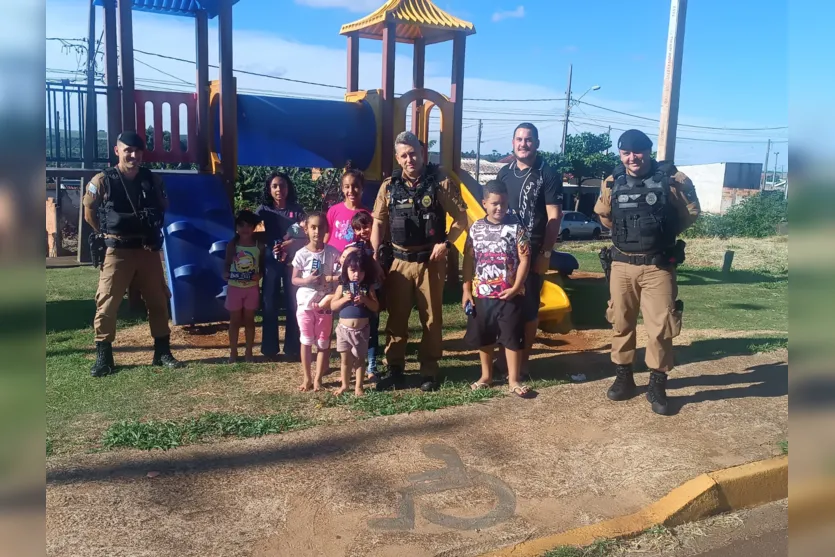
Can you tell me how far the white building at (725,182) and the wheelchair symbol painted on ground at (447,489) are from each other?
37.5 meters

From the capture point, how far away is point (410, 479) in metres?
3.97

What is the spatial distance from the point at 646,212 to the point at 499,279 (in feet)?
3.75

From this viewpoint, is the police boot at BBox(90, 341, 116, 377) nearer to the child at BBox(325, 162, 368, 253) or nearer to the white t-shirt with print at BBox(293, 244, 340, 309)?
the white t-shirt with print at BBox(293, 244, 340, 309)

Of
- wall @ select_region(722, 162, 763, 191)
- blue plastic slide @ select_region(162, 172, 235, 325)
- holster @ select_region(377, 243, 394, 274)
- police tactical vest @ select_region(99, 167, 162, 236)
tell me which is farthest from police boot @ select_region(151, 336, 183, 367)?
wall @ select_region(722, 162, 763, 191)

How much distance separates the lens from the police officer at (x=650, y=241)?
495 centimetres

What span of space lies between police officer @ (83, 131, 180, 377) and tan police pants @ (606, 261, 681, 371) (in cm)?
370

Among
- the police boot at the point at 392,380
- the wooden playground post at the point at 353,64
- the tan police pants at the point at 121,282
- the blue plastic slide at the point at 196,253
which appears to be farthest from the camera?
the wooden playground post at the point at 353,64

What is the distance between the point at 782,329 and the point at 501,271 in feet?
16.4

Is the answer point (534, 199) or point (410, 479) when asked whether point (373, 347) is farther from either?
point (410, 479)

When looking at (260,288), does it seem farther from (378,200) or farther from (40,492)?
(40,492)

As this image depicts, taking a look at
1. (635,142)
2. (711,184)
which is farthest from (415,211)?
(711,184)

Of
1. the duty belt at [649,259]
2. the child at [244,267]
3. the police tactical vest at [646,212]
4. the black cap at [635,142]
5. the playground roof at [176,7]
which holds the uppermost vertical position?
the playground roof at [176,7]

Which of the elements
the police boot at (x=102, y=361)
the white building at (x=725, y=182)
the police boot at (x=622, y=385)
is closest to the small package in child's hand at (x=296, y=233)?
the police boot at (x=102, y=361)

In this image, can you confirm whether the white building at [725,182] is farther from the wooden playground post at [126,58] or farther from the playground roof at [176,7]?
the wooden playground post at [126,58]
